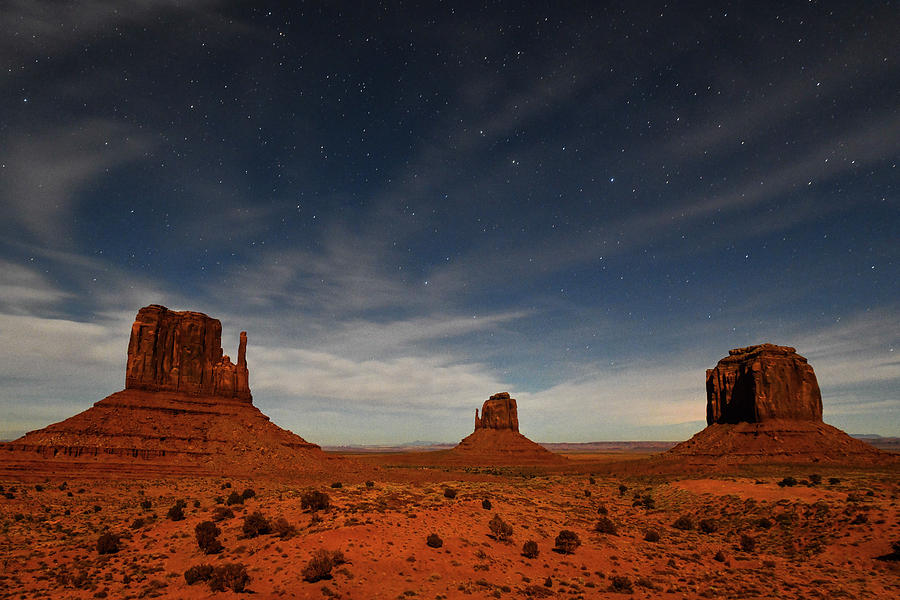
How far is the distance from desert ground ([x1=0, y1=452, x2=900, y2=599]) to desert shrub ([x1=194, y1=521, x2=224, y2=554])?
10 cm

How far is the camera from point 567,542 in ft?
90.2

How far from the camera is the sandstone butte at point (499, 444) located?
145000 millimetres

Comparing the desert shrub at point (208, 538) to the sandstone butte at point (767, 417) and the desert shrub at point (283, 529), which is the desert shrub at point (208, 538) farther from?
the sandstone butte at point (767, 417)

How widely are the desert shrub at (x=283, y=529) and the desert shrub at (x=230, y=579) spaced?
374 cm

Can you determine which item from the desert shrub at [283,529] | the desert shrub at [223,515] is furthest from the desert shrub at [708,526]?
the desert shrub at [223,515]

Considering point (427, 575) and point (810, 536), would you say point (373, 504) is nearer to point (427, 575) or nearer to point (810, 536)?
point (427, 575)

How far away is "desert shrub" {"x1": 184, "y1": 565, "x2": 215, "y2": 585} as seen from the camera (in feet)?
71.6

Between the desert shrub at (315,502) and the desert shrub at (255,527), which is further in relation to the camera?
the desert shrub at (315,502)

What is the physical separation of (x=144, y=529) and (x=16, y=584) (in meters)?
8.19

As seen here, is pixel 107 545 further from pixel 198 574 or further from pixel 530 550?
pixel 530 550

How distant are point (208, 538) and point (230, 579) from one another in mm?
6064

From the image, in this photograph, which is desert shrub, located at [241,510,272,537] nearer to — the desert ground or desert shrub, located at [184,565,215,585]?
the desert ground

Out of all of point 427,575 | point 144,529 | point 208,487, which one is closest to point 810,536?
point 427,575

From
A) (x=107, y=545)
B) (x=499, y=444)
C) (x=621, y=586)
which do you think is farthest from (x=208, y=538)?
(x=499, y=444)
